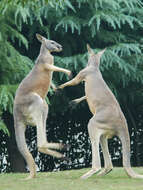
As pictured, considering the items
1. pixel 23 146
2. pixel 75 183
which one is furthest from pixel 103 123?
pixel 23 146

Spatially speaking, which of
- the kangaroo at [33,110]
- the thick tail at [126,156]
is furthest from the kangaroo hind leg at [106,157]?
the kangaroo at [33,110]

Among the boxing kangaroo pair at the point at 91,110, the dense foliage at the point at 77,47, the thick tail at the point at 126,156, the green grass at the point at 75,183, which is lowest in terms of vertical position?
the green grass at the point at 75,183

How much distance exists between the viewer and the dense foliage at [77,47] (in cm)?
1295

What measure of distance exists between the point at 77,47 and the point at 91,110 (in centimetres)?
606

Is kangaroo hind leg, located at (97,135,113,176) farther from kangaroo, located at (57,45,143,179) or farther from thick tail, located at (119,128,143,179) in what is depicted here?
thick tail, located at (119,128,143,179)

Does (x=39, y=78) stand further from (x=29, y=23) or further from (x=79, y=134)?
(x=79, y=134)

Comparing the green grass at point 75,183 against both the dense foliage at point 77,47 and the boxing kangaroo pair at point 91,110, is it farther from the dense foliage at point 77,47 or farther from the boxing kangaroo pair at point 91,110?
the dense foliage at point 77,47

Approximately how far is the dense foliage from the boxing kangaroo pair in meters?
3.06

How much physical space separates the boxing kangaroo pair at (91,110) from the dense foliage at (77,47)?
3055 mm

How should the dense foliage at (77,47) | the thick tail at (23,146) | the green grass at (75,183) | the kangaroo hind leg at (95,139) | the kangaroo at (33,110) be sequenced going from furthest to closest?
the dense foliage at (77,47)
the thick tail at (23,146)
the kangaroo at (33,110)
the kangaroo hind leg at (95,139)
the green grass at (75,183)

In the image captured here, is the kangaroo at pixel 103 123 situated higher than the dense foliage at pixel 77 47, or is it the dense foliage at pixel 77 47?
the dense foliage at pixel 77 47

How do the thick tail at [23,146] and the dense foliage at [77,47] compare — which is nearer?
the thick tail at [23,146]

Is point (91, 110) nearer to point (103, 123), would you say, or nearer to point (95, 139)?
point (103, 123)

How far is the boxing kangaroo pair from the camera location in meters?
8.61
